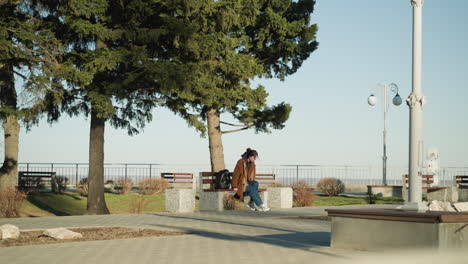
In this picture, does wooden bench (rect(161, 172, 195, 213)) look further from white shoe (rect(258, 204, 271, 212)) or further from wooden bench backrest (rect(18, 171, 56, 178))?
wooden bench backrest (rect(18, 171, 56, 178))

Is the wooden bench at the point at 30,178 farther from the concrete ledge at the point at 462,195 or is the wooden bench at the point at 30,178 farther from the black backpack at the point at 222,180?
the concrete ledge at the point at 462,195

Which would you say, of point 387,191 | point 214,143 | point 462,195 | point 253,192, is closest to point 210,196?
point 253,192

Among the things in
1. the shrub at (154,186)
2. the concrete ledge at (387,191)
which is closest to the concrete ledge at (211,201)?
the shrub at (154,186)

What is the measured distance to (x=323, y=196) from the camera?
31078mm

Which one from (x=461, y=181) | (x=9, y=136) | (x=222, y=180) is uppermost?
(x=9, y=136)

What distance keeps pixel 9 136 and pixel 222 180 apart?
32.8 ft

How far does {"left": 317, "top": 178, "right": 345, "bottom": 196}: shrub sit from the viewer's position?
103 ft

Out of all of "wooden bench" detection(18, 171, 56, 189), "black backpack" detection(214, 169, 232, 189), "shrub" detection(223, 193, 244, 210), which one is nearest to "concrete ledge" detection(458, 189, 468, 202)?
"shrub" detection(223, 193, 244, 210)

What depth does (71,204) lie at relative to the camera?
26875 millimetres

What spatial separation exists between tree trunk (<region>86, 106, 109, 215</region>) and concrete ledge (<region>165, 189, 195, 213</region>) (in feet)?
8.36

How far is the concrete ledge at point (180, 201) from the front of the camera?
20.8 metres

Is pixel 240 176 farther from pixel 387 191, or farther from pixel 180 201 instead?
pixel 387 191

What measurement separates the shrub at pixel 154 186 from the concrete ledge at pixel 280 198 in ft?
26.8

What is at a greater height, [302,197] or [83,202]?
[302,197]
